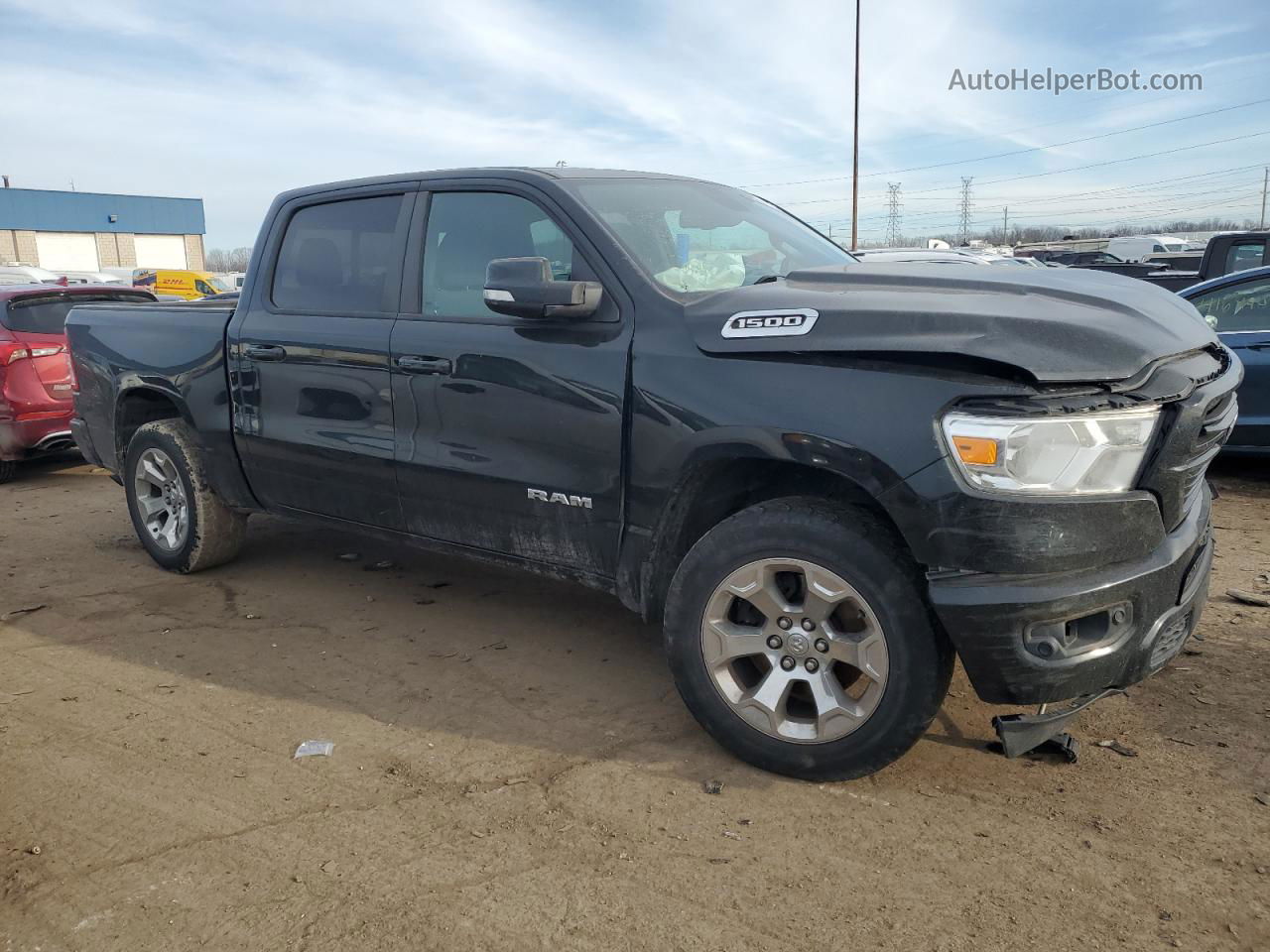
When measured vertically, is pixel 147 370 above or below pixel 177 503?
above

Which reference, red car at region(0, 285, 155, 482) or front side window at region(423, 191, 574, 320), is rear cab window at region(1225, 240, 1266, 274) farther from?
red car at region(0, 285, 155, 482)

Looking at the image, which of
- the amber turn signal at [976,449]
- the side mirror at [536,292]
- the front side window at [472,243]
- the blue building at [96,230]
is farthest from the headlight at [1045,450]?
the blue building at [96,230]

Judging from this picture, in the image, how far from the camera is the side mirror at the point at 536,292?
10.9ft

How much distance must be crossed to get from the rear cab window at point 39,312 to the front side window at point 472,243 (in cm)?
495

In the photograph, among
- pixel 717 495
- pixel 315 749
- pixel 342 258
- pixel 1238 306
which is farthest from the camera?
pixel 1238 306

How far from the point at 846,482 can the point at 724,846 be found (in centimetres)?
112

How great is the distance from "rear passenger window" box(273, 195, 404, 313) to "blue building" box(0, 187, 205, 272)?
61082 mm

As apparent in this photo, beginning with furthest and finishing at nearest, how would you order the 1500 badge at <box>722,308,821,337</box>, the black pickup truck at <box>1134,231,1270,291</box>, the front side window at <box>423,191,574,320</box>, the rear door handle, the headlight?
the black pickup truck at <box>1134,231,1270,291</box> < the rear door handle < the front side window at <box>423,191,574,320</box> < the 1500 badge at <box>722,308,821,337</box> < the headlight

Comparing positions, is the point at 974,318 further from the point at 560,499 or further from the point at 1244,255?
the point at 1244,255

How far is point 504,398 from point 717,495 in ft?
2.99

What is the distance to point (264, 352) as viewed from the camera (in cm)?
458

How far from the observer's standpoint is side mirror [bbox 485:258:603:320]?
3322 millimetres

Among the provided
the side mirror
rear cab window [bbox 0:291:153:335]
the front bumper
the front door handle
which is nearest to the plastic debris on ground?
the front door handle

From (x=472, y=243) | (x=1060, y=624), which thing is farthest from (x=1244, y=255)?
(x=1060, y=624)
